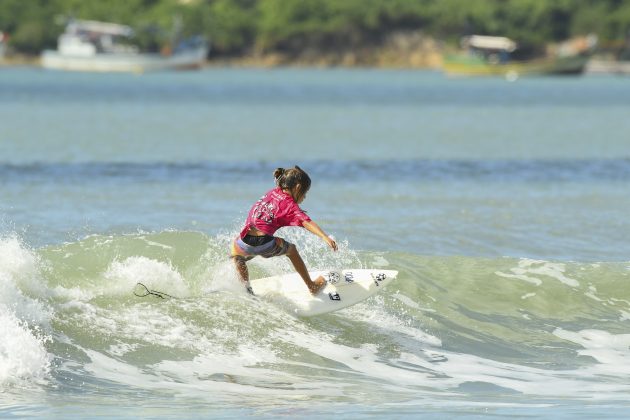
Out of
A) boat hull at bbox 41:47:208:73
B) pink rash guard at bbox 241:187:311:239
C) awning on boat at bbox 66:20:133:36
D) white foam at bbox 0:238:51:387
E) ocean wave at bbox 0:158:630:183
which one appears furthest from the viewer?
awning on boat at bbox 66:20:133:36

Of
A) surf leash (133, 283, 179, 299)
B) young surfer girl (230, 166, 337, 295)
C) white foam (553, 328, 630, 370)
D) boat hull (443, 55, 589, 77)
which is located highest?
young surfer girl (230, 166, 337, 295)

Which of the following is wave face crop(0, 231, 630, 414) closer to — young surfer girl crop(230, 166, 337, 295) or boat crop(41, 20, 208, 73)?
young surfer girl crop(230, 166, 337, 295)

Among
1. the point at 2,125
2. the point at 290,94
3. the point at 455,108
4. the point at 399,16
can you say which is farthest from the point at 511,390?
the point at 399,16

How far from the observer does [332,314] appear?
50.7 feet

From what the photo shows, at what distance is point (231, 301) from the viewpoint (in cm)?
1509

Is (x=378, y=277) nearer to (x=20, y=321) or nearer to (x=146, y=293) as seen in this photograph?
(x=146, y=293)

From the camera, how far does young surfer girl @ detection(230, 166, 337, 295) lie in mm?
13984

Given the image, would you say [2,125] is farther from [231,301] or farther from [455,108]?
[231,301]

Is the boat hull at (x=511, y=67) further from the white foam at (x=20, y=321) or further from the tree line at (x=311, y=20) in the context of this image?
the white foam at (x=20, y=321)

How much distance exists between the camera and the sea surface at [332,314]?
499 inches

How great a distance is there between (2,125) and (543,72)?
106m

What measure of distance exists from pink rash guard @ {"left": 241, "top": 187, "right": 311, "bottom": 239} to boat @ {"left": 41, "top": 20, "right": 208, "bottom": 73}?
151260mm

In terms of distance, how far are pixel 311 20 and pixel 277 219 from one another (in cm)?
17471

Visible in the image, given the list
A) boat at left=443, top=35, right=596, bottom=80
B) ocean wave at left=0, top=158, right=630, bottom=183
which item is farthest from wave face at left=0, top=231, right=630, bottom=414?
boat at left=443, top=35, right=596, bottom=80
